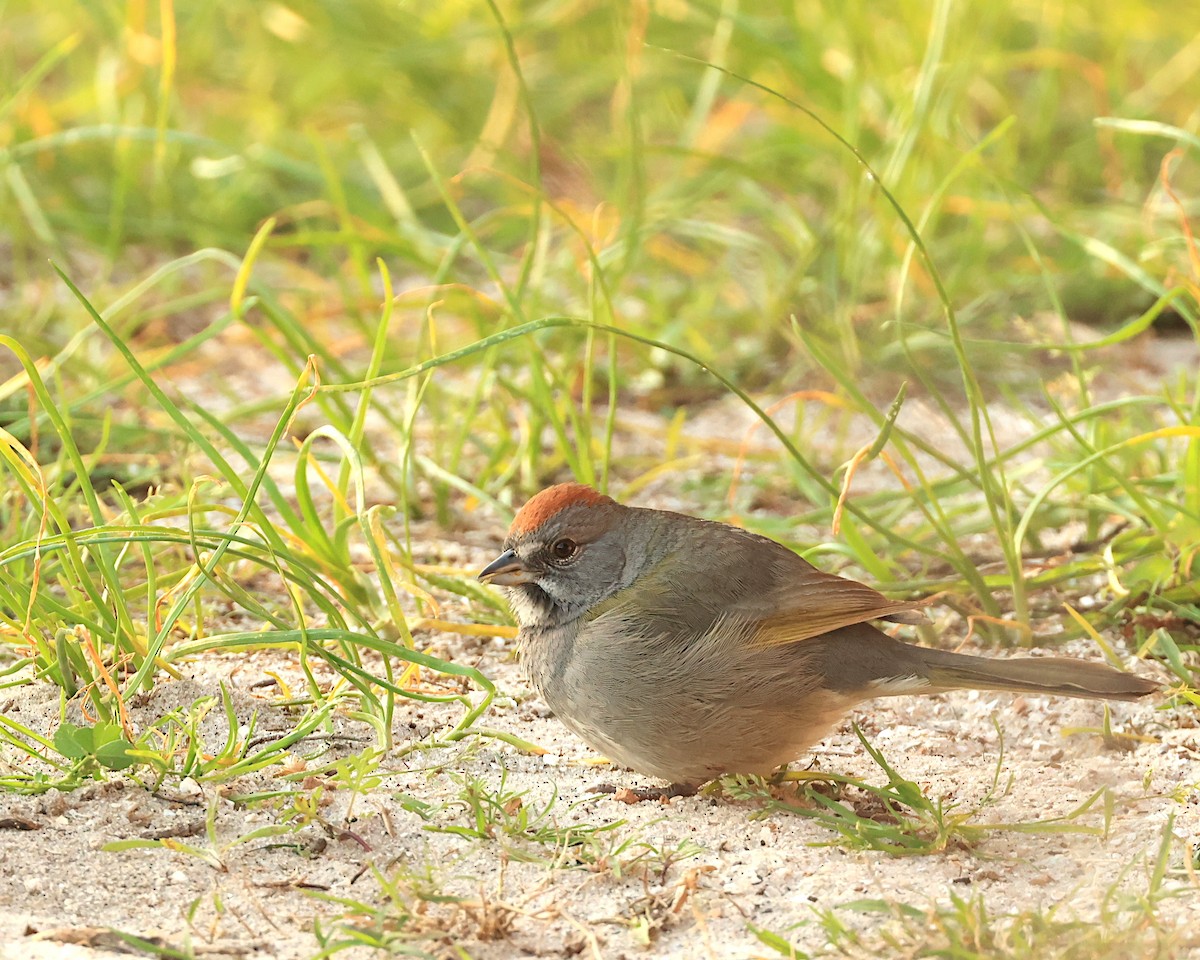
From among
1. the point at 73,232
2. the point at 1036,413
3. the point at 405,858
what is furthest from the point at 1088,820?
the point at 73,232

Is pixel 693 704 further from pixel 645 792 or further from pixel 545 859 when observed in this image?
pixel 545 859

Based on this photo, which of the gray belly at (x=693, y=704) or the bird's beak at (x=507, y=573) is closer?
the gray belly at (x=693, y=704)

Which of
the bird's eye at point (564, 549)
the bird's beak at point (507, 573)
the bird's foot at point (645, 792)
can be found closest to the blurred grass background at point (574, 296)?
the bird's beak at point (507, 573)

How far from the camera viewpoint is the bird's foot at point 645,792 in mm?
2936

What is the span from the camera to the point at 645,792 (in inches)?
117

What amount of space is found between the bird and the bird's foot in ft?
0.04

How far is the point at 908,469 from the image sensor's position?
4.63 metres

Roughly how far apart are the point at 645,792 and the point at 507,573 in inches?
23.5

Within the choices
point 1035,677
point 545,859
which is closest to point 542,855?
point 545,859

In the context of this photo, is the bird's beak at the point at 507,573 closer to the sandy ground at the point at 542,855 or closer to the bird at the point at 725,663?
the bird at the point at 725,663

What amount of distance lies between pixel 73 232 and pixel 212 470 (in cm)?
229

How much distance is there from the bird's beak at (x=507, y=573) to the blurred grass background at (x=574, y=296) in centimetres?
30

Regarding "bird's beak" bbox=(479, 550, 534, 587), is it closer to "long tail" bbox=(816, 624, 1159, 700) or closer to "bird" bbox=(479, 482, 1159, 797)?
"bird" bbox=(479, 482, 1159, 797)

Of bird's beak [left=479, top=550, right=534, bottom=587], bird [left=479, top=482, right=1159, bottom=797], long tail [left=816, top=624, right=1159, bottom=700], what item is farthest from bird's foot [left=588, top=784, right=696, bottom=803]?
bird's beak [left=479, top=550, right=534, bottom=587]
